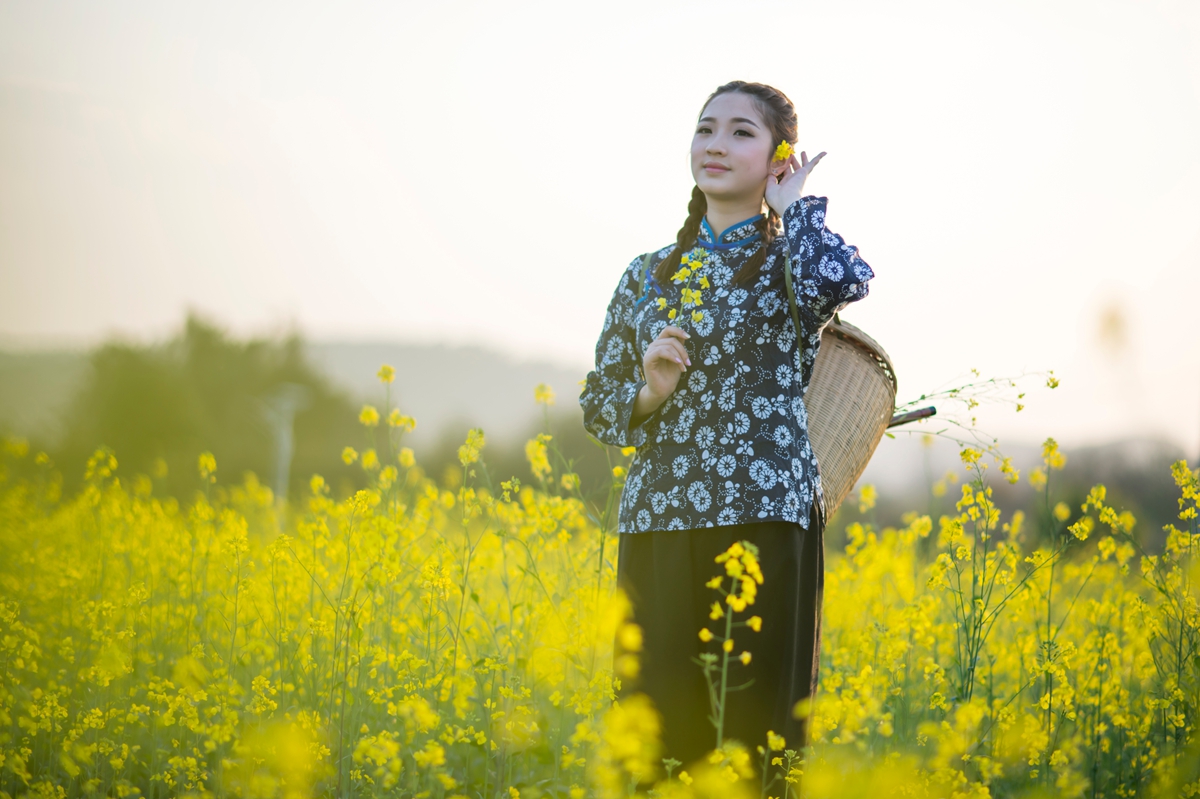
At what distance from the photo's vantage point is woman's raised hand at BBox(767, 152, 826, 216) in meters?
2.18

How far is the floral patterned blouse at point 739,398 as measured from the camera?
207 centimetres

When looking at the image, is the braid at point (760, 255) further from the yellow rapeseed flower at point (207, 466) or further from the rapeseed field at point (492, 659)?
the yellow rapeseed flower at point (207, 466)

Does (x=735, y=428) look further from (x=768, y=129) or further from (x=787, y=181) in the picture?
(x=768, y=129)

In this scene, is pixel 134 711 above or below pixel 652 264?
below

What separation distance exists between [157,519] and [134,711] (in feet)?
5.52

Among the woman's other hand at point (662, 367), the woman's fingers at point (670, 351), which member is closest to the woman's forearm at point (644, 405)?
the woman's other hand at point (662, 367)

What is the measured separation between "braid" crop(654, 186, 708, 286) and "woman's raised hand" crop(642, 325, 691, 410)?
267 millimetres

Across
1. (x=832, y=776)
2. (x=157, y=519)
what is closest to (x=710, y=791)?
(x=832, y=776)

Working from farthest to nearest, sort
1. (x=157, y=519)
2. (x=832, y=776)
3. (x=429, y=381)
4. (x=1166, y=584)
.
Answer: (x=429, y=381) → (x=157, y=519) → (x=1166, y=584) → (x=832, y=776)

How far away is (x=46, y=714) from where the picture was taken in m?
2.43

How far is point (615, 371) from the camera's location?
242 centimetres

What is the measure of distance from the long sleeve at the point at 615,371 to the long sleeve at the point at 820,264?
18.4 inches

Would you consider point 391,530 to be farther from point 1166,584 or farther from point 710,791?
point 1166,584

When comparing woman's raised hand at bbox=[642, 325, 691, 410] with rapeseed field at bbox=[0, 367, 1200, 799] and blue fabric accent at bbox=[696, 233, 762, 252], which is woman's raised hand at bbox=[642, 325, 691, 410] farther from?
rapeseed field at bbox=[0, 367, 1200, 799]
